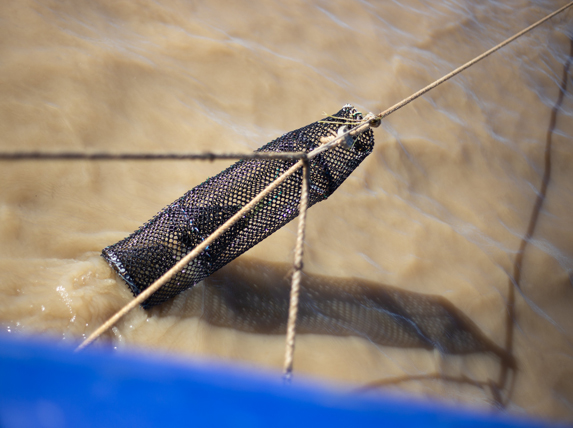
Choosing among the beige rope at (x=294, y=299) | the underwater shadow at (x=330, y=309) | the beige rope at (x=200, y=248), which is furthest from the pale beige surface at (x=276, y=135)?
the beige rope at (x=294, y=299)

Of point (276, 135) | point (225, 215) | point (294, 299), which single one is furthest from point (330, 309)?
point (276, 135)

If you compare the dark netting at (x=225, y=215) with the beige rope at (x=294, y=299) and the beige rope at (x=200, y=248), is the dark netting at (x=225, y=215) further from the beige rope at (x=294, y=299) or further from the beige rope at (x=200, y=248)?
the beige rope at (x=294, y=299)

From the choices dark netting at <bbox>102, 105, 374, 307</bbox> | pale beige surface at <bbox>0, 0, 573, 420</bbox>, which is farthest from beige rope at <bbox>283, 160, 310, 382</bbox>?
pale beige surface at <bbox>0, 0, 573, 420</bbox>

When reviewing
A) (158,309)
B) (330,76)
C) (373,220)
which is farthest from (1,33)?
(373,220)

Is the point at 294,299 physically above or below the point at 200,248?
above

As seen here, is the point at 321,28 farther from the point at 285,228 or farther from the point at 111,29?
the point at 285,228

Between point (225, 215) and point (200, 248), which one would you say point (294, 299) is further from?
point (225, 215)

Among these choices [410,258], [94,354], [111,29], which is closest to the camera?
[94,354]
